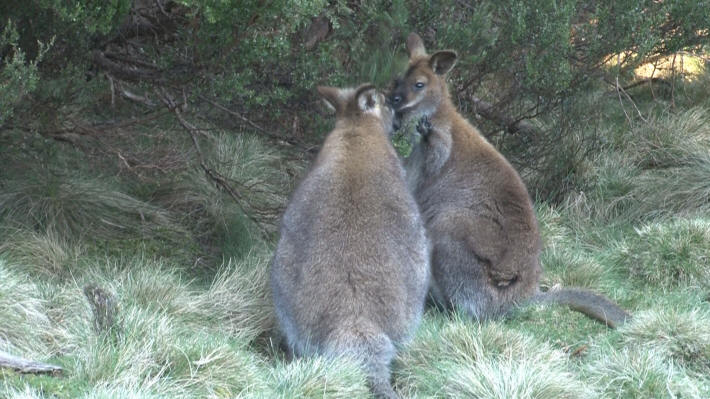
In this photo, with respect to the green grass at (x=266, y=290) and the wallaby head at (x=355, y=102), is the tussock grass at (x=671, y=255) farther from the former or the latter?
the wallaby head at (x=355, y=102)

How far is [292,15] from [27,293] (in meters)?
2.74

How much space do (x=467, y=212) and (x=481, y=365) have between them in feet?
7.06

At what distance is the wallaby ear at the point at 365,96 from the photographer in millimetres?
7340

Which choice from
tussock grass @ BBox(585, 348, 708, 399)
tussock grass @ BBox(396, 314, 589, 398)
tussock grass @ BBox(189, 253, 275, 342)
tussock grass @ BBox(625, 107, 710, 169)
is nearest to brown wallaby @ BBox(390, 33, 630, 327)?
tussock grass @ BBox(396, 314, 589, 398)

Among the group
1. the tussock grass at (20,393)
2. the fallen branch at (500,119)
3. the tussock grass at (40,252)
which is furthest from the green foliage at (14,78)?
the fallen branch at (500,119)

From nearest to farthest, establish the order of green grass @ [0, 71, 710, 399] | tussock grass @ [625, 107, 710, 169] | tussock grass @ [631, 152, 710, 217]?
green grass @ [0, 71, 710, 399] < tussock grass @ [631, 152, 710, 217] < tussock grass @ [625, 107, 710, 169]

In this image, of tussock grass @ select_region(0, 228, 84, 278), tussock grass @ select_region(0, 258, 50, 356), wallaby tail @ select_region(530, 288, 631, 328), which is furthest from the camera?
tussock grass @ select_region(0, 228, 84, 278)

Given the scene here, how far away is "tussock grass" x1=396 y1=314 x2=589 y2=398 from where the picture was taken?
5500 millimetres

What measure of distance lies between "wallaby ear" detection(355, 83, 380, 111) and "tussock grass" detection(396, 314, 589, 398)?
176cm

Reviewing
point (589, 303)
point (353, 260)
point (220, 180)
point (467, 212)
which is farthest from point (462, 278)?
point (220, 180)

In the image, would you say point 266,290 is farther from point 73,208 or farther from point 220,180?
point 73,208

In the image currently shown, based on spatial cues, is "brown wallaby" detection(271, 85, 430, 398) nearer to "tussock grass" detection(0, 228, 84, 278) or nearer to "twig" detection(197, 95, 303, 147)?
"twig" detection(197, 95, 303, 147)

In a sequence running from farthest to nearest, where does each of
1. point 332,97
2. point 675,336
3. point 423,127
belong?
point 423,127, point 332,97, point 675,336

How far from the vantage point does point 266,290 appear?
7773mm
